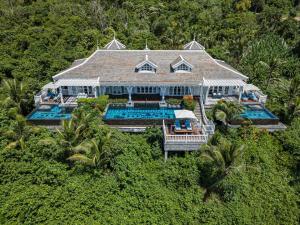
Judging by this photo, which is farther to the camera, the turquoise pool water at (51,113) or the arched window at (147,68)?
the arched window at (147,68)

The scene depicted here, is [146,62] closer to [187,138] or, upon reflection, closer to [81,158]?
[187,138]

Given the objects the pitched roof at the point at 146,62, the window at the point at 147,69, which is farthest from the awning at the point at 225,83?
the window at the point at 147,69

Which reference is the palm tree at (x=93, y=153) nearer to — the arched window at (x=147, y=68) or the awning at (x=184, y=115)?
the awning at (x=184, y=115)

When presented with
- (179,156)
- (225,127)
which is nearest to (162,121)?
(179,156)

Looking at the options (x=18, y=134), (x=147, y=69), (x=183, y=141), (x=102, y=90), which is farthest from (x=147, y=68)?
(x=18, y=134)

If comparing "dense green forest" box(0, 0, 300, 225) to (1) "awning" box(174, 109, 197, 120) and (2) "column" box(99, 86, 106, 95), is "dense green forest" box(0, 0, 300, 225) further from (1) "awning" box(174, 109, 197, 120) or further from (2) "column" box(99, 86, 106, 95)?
(2) "column" box(99, 86, 106, 95)

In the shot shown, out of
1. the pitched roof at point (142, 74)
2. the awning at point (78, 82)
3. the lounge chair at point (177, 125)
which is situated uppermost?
the pitched roof at point (142, 74)

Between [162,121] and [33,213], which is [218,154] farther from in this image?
[33,213]

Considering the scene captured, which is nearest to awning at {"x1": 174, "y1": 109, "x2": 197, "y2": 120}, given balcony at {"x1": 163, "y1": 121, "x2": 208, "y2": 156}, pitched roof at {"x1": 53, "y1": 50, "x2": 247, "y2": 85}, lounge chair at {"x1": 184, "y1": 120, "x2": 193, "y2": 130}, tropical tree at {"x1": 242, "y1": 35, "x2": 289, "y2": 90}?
lounge chair at {"x1": 184, "y1": 120, "x2": 193, "y2": 130}
